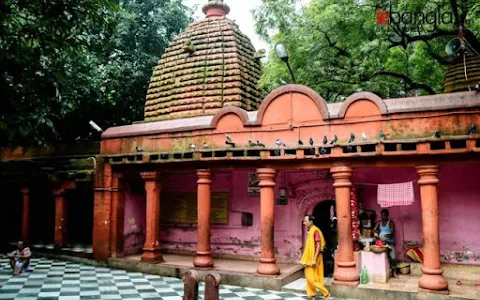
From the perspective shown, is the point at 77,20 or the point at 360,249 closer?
the point at 77,20

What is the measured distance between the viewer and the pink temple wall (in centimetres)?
960

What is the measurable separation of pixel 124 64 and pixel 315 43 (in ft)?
32.5

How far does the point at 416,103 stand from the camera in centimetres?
847

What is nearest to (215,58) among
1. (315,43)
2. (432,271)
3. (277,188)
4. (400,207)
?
(315,43)

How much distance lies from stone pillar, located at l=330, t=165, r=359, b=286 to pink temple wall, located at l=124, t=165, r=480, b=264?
6.39 ft

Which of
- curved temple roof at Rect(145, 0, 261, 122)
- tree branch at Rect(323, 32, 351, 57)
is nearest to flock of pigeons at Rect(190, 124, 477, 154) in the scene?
curved temple roof at Rect(145, 0, 261, 122)

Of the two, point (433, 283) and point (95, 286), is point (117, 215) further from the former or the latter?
point (433, 283)

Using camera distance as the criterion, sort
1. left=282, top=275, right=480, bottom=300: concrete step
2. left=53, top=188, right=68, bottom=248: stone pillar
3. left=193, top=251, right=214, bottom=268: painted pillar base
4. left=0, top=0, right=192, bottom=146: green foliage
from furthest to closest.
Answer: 1. left=53, top=188, right=68, bottom=248: stone pillar
2. left=193, top=251, right=214, bottom=268: painted pillar base
3. left=282, top=275, right=480, bottom=300: concrete step
4. left=0, top=0, right=192, bottom=146: green foliage

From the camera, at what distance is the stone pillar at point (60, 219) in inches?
529

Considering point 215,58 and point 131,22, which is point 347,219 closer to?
point 215,58

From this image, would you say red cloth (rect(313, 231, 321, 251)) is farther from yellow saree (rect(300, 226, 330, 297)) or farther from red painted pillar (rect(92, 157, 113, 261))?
red painted pillar (rect(92, 157, 113, 261))

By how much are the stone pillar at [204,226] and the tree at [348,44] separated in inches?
178

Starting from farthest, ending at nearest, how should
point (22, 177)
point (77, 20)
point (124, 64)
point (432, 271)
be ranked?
point (124, 64) → point (22, 177) → point (432, 271) → point (77, 20)

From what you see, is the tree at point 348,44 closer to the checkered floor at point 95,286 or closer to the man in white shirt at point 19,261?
the checkered floor at point 95,286
